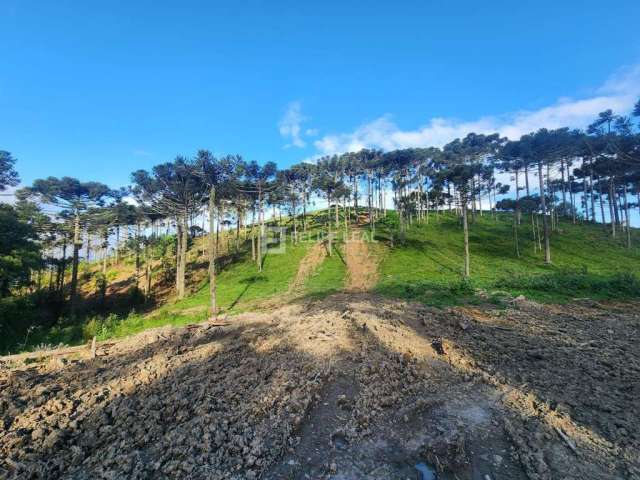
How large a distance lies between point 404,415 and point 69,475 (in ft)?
18.3

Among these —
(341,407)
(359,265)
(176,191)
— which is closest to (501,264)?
(359,265)

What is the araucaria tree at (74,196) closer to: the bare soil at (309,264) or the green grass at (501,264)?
the bare soil at (309,264)

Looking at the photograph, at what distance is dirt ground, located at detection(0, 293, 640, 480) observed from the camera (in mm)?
4430

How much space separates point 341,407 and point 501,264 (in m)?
27.0

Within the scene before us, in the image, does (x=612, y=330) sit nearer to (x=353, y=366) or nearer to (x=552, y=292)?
(x=552, y=292)

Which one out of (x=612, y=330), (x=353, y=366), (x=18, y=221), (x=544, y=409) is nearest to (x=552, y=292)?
(x=612, y=330)

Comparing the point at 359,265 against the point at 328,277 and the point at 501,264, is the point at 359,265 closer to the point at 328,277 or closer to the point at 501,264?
the point at 328,277

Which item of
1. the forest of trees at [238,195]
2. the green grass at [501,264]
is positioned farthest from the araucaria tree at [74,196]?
the green grass at [501,264]

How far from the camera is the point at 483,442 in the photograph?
477 centimetres

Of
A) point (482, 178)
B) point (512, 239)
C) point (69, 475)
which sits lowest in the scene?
point (69, 475)

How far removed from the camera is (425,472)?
167 inches

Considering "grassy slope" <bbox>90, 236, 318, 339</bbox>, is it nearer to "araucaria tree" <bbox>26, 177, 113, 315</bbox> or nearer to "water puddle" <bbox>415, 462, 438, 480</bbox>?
"araucaria tree" <bbox>26, 177, 113, 315</bbox>

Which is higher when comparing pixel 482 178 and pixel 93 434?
pixel 482 178

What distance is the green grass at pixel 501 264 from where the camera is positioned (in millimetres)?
16750
